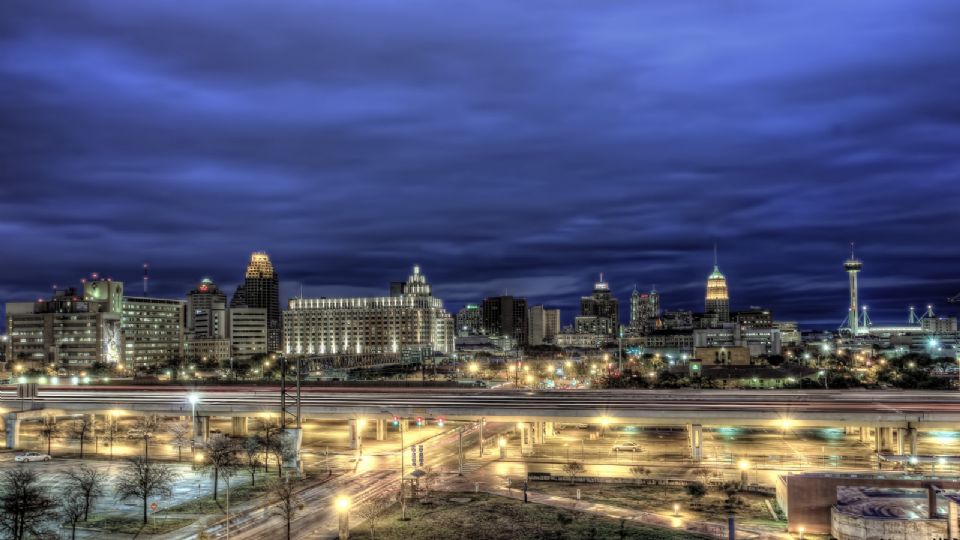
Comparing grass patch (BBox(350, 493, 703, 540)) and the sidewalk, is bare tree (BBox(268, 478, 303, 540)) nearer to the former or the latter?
grass patch (BBox(350, 493, 703, 540))

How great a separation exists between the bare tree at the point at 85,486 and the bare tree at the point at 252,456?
429 inches

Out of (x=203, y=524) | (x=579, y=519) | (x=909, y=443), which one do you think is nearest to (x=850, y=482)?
(x=579, y=519)

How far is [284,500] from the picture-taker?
2056 inches

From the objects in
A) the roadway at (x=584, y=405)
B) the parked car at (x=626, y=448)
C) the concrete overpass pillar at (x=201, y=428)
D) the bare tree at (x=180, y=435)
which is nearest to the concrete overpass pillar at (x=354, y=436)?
the roadway at (x=584, y=405)

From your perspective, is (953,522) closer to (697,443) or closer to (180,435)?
(697,443)

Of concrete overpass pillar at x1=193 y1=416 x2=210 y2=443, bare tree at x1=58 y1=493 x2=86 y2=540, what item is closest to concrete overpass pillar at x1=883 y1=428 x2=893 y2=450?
concrete overpass pillar at x1=193 y1=416 x2=210 y2=443

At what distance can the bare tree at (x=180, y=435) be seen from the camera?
8279 centimetres

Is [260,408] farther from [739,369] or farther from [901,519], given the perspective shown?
[739,369]

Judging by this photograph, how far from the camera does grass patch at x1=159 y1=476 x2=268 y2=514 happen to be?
56.1 metres

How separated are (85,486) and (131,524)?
13.3 feet

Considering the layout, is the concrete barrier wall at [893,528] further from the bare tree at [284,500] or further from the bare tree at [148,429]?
the bare tree at [148,429]

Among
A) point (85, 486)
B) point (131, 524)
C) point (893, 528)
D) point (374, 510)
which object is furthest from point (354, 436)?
point (893, 528)

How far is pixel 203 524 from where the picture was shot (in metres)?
52.4

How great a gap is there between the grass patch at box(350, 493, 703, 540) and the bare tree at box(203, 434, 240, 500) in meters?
14.2
